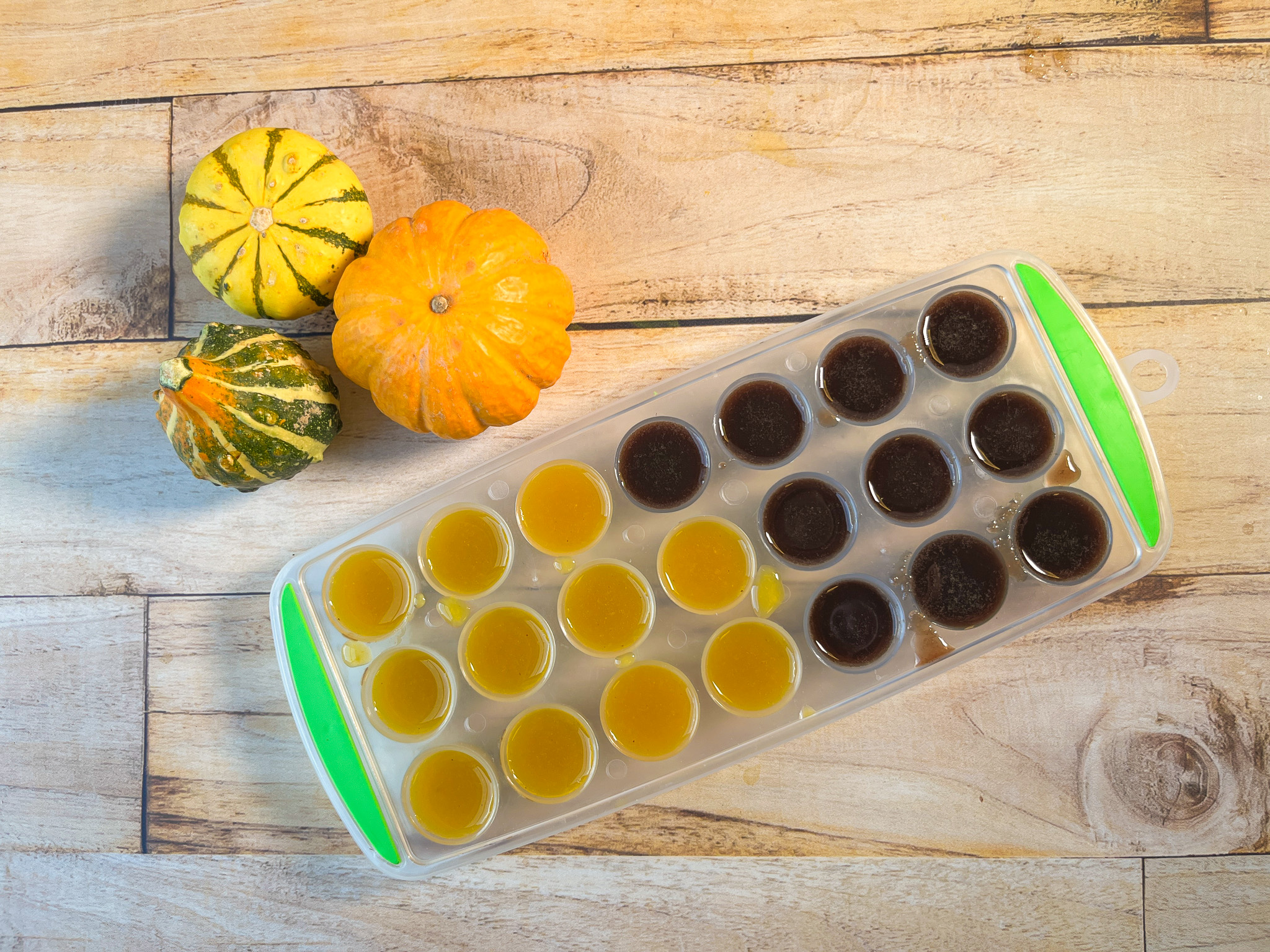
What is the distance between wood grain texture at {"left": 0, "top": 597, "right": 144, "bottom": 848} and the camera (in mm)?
1483

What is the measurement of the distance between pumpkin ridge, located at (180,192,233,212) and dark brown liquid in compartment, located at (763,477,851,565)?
0.99m

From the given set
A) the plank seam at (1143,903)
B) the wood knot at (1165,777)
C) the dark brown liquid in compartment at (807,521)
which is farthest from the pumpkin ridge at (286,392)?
the plank seam at (1143,903)

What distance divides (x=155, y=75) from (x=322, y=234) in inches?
24.1

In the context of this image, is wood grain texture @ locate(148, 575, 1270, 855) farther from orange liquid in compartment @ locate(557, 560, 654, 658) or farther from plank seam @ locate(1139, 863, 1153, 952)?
orange liquid in compartment @ locate(557, 560, 654, 658)

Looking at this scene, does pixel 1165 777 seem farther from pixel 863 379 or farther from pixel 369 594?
pixel 369 594

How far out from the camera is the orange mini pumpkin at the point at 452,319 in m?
1.20

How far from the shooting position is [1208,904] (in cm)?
140

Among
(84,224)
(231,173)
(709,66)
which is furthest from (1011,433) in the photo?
(84,224)

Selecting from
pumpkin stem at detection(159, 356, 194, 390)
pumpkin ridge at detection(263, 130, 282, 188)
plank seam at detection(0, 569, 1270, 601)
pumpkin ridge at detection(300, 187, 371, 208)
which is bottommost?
plank seam at detection(0, 569, 1270, 601)

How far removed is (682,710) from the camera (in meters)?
1.30

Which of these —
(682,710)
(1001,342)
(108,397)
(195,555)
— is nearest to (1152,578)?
(1001,342)

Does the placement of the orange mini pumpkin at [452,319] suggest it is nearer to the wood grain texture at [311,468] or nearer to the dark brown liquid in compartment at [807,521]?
the wood grain texture at [311,468]

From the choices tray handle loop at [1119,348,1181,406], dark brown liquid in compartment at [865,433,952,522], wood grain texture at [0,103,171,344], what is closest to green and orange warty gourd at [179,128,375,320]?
wood grain texture at [0,103,171,344]

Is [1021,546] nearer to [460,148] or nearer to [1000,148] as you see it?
[1000,148]
